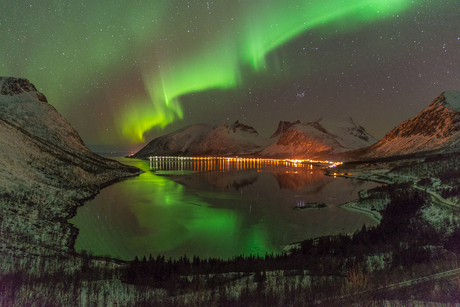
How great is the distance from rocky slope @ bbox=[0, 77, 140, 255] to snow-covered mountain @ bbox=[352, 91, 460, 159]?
9704cm

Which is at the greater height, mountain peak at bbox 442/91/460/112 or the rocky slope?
mountain peak at bbox 442/91/460/112

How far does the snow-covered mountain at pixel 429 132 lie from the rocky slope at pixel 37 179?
9704cm

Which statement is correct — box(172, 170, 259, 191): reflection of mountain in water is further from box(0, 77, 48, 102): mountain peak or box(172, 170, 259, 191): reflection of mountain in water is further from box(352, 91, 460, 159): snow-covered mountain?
box(352, 91, 460, 159): snow-covered mountain

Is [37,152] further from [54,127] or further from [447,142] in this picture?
[447,142]

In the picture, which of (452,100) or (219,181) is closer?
(219,181)

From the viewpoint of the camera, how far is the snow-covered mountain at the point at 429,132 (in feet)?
315

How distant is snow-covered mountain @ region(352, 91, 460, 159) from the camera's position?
9606cm

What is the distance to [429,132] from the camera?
109m

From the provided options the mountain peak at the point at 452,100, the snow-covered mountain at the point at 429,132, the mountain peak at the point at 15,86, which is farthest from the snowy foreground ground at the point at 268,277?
the mountain peak at the point at 452,100

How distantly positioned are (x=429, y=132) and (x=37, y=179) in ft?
422

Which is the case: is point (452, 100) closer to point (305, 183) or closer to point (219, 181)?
point (305, 183)

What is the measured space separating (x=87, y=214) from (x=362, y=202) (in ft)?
98.0

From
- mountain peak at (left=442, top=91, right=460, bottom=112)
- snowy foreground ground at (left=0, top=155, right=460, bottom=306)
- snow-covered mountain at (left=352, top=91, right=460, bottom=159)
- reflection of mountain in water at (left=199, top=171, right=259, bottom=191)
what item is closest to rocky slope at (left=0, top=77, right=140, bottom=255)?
snowy foreground ground at (left=0, top=155, right=460, bottom=306)

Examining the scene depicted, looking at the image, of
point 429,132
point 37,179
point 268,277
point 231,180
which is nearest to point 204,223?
point 268,277
